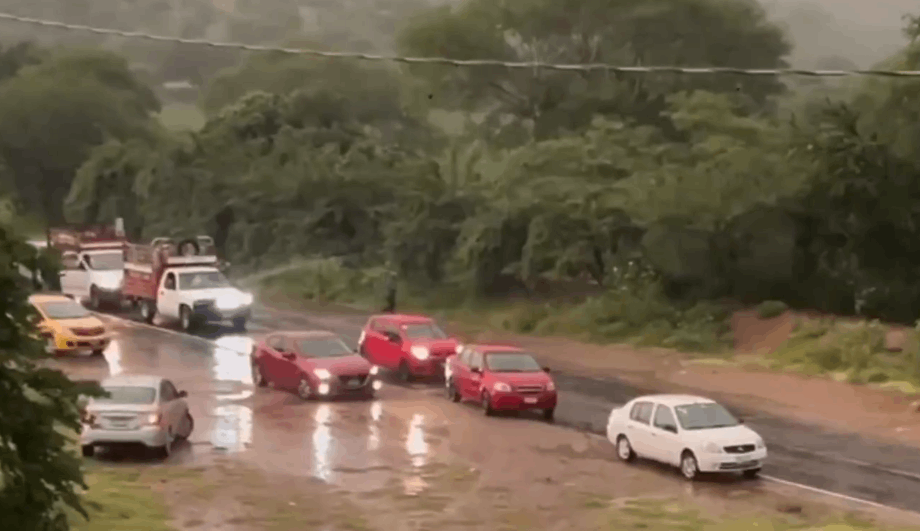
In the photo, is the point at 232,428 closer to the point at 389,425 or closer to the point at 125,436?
A: the point at 389,425

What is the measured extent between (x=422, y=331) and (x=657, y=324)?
31.3ft

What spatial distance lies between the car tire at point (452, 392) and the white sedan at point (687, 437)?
19.3 feet

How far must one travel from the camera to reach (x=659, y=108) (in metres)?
55.8

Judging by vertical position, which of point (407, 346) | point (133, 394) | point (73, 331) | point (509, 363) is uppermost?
Result: point (73, 331)

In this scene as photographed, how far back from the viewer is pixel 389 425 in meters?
25.3

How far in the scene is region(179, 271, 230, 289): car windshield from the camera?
40.7 meters

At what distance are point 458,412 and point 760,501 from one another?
8.90 metres

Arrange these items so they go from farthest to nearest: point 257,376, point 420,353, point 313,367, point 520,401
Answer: point 420,353
point 257,376
point 313,367
point 520,401

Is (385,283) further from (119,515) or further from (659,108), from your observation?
(119,515)

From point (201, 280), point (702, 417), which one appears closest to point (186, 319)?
point (201, 280)

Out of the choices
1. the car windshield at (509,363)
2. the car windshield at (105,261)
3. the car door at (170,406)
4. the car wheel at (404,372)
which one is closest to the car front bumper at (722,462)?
the car windshield at (509,363)

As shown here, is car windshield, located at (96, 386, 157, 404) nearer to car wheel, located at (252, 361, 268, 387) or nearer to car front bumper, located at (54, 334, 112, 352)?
car wheel, located at (252, 361, 268, 387)

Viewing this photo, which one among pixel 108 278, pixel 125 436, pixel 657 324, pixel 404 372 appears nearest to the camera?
pixel 125 436

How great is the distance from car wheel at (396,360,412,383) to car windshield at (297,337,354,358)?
2.41m
